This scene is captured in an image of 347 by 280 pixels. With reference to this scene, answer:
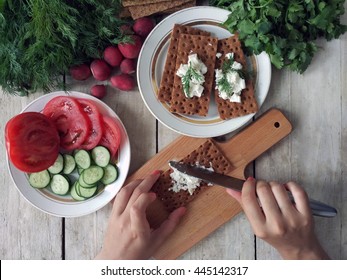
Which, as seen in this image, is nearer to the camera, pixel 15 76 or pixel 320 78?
pixel 15 76

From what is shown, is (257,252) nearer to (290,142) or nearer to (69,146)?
(290,142)

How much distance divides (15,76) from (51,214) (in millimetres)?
523

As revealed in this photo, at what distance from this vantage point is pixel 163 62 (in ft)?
5.43

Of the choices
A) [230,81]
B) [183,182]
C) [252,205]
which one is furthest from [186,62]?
[252,205]

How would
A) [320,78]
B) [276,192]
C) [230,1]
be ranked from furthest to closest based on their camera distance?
[320,78]
[230,1]
[276,192]

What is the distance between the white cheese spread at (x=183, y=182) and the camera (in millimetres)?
1644

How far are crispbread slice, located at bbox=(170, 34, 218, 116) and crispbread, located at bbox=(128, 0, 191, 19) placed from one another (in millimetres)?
120

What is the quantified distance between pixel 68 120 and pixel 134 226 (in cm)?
45

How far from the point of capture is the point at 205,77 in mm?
1604

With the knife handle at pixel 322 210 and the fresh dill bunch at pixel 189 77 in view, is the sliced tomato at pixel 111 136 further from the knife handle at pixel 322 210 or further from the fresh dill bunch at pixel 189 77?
the knife handle at pixel 322 210


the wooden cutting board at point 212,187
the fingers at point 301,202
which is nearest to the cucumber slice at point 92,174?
the wooden cutting board at point 212,187

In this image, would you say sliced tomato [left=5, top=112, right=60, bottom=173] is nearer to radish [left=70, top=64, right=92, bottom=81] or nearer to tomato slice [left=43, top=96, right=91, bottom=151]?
tomato slice [left=43, top=96, right=91, bottom=151]

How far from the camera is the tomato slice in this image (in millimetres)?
1591
